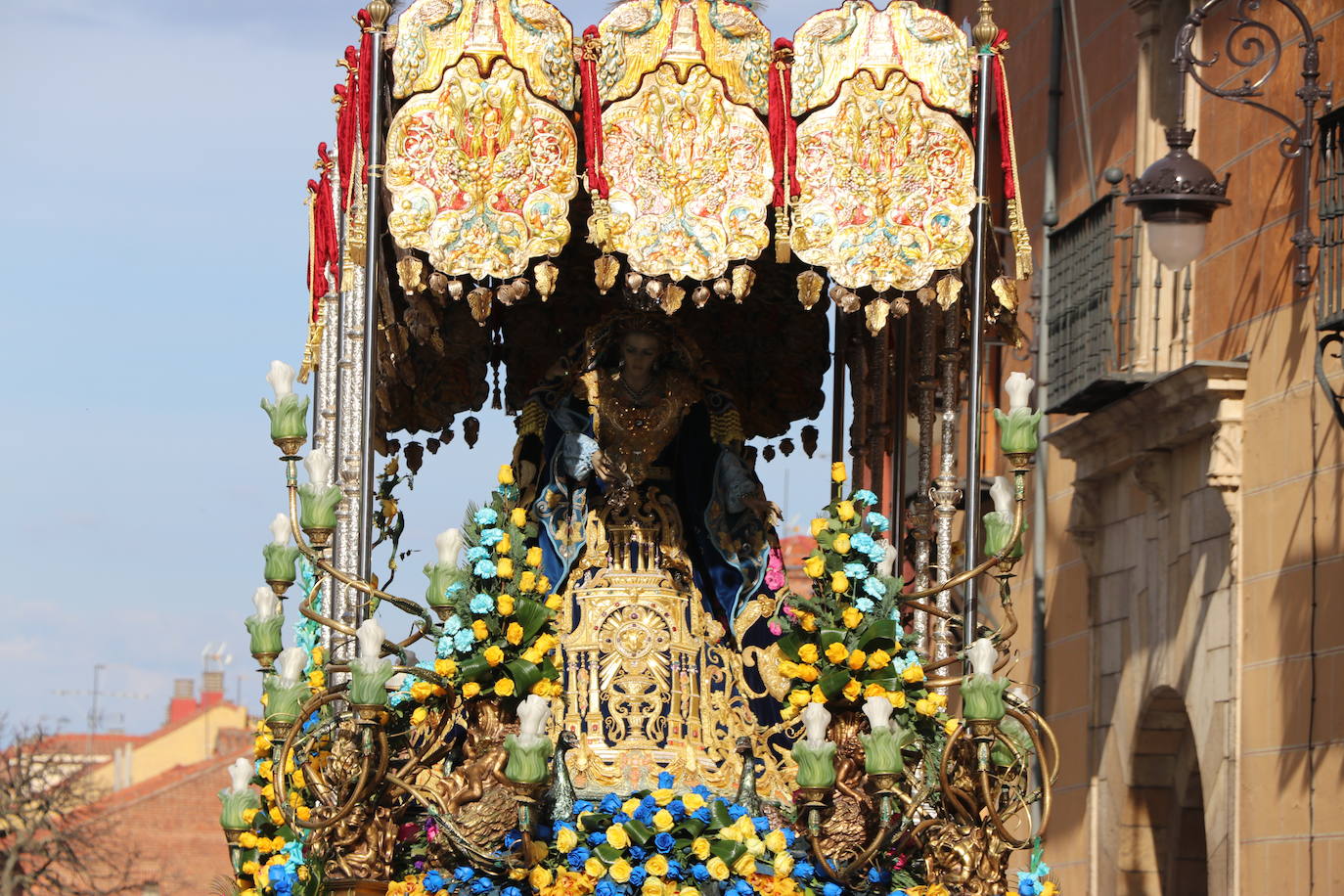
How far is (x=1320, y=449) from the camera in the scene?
563 inches

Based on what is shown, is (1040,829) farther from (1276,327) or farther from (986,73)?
(1276,327)

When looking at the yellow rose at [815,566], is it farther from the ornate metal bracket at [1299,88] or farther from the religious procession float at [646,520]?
the ornate metal bracket at [1299,88]

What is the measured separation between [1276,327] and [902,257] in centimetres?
406

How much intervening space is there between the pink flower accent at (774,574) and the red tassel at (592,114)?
218 cm

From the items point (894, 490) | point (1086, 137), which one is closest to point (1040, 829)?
point (894, 490)

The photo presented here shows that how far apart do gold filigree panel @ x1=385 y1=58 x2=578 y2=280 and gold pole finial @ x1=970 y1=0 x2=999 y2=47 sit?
78.6 inches

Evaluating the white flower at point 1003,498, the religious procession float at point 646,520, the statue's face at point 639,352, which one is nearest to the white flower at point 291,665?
the religious procession float at point 646,520

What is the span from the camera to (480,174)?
11625 mm

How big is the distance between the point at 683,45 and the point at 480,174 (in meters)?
1.12

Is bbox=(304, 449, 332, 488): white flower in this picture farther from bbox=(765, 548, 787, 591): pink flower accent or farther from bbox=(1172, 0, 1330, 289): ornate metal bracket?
bbox=(1172, 0, 1330, 289): ornate metal bracket

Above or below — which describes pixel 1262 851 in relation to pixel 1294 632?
below

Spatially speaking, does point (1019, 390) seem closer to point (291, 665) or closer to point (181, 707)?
point (291, 665)

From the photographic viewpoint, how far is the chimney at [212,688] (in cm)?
7044

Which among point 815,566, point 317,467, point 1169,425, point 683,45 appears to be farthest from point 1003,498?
point 1169,425
